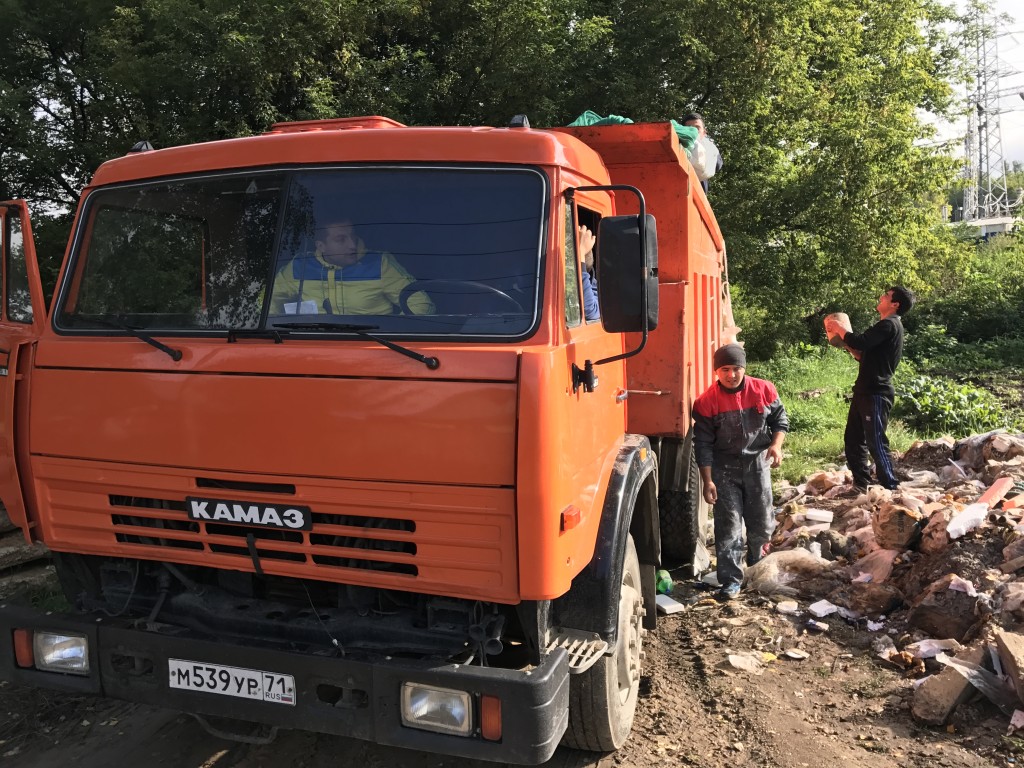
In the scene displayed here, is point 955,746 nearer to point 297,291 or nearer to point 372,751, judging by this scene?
point 372,751

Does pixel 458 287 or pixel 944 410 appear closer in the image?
pixel 458 287

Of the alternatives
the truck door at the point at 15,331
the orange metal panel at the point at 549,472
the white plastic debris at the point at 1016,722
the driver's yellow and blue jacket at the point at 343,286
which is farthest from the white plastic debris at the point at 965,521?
the truck door at the point at 15,331

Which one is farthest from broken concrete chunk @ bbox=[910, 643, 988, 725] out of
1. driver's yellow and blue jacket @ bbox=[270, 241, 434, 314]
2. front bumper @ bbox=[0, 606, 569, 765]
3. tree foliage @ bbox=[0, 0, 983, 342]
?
tree foliage @ bbox=[0, 0, 983, 342]

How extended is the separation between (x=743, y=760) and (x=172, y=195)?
3293mm

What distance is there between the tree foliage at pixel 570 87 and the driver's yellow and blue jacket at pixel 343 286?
780cm

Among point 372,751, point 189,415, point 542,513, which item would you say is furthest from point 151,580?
point 542,513

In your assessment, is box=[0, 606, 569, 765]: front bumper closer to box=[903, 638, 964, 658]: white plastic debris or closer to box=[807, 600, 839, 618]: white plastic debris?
box=[903, 638, 964, 658]: white plastic debris

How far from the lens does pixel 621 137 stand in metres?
3.90

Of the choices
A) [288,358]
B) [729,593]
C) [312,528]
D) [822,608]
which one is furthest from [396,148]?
[822,608]

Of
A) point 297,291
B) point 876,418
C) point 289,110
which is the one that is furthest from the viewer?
point 289,110

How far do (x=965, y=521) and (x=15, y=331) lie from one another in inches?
202

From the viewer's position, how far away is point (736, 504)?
5.09 m

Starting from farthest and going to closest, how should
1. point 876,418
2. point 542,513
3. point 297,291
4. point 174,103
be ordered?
point 174,103
point 876,418
point 297,291
point 542,513

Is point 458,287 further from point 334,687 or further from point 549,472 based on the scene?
point 334,687
